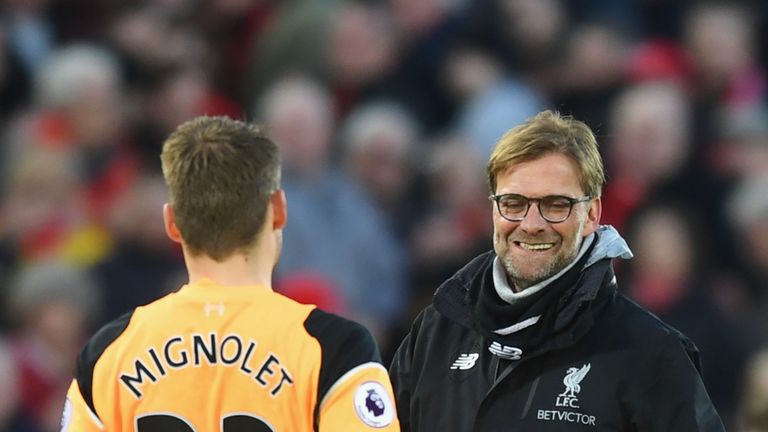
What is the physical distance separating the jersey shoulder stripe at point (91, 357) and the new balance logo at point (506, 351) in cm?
99

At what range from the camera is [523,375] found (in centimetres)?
448

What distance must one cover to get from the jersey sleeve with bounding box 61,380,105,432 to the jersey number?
111mm

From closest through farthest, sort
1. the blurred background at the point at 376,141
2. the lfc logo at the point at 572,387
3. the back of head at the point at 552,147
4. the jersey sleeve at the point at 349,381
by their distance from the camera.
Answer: the jersey sleeve at the point at 349,381, the lfc logo at the point at 572,387, the back of head at the point at 552,147, the blurred background at the point at 376,141

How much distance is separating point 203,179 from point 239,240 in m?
0.16

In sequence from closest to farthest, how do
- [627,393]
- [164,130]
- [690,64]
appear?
[627,393] < [164,130] < [690,64]

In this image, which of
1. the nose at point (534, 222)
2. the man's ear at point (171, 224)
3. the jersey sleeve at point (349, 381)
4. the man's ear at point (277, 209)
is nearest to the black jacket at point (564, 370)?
the nose at point (534, 222)

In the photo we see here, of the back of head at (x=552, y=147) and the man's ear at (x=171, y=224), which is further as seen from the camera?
the back of head at (x=552, y=147)

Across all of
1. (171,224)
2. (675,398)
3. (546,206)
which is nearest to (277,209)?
(171,224)

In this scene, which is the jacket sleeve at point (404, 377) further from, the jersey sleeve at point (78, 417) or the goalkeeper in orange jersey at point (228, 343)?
the jersey sleeve at point (78, 417)

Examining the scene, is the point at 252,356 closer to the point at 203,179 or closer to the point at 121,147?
the point at 203,179

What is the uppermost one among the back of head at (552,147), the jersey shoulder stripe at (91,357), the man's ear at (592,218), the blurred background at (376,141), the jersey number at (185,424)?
the blurred background at (376,141)

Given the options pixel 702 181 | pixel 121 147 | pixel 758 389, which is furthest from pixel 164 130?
pixel 758 389

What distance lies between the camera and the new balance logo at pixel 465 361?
459 centimetres

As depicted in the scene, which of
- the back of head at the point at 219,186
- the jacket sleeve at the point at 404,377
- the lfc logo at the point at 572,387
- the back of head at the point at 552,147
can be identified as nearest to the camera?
the back of head at the point at 219,186
